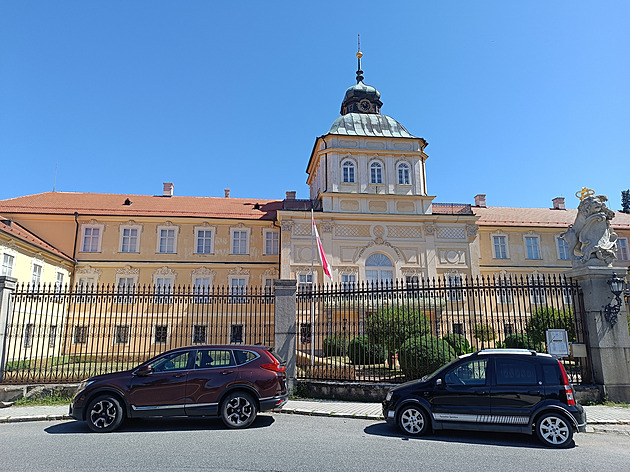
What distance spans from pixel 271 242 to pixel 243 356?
23.0 meters

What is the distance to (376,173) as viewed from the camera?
3200 centimetres

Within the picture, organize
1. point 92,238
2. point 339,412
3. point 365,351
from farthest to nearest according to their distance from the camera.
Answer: point 92,238 → point 365,351 → point 339,412

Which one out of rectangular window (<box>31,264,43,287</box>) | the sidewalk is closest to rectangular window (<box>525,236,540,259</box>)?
the sidewalk

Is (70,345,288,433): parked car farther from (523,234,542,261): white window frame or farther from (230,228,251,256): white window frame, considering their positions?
(523,234,542,261): white window frame

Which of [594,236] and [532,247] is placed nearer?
[594,236]

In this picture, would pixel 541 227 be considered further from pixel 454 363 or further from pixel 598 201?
pixel 454 363

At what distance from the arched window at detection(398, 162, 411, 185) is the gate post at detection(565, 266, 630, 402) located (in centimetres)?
2091

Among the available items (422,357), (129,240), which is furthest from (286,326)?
(129,240)

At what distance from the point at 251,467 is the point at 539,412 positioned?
504 centimetres

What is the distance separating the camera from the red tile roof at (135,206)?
30.8m

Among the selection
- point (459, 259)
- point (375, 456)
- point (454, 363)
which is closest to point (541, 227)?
point (459, 259)

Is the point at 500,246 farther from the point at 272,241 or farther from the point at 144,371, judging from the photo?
the point at 144,371

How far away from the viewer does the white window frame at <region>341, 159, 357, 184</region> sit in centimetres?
3158

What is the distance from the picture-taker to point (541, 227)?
34438mm
